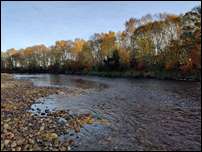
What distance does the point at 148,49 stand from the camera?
242 ft

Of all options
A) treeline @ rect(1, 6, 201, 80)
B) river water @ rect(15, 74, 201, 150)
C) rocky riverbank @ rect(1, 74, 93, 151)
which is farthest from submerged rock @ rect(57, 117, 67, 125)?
treeline @ rect(1, 6, 201, 80)

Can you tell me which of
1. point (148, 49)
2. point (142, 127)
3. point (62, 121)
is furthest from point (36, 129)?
point (148, 49)

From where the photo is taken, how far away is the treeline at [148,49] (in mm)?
56406

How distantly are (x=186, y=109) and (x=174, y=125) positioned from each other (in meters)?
5.64

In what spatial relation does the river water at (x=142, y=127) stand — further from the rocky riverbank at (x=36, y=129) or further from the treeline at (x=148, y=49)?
the treeline at (x=148, y=49)

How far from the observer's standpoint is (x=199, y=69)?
53.4 metres

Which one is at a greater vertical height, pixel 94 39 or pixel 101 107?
pixel 94 39

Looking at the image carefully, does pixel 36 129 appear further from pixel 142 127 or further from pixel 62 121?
pixel 142 127

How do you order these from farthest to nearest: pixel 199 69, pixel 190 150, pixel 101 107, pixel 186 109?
pixel 199 69 → pixel 101 107 → pixel 186 109 → pixel 190 150

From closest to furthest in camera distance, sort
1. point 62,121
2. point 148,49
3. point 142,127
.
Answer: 1. point 142,127
2. point 62,121
3. point 148,49

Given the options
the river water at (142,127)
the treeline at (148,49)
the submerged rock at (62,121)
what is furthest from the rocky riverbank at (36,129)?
the treeline at (148,49)

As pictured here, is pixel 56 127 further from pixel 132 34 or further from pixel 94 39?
pixel 94 39

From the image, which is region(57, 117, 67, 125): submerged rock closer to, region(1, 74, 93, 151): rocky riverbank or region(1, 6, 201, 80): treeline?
region(1, 74, 93, 151): rocky riverbank

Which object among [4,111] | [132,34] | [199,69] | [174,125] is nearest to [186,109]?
[174,125]
